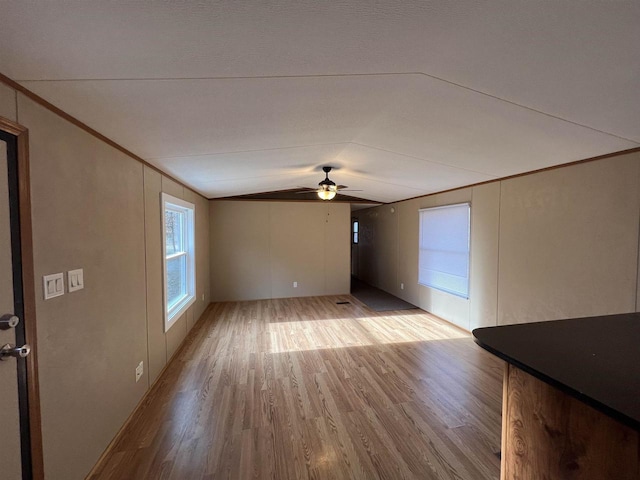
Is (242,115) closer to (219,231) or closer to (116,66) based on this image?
(116,66)

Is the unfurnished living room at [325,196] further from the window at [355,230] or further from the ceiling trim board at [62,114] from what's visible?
the window at [355,230]

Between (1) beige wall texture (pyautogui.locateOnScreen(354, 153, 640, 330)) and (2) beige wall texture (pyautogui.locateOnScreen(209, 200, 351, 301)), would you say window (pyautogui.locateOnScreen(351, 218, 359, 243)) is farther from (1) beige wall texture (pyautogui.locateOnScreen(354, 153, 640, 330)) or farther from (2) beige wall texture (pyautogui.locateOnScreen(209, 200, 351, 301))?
(1) beige wall texture (pyautogui.locateOnScreen(354, 153, 640, 330))

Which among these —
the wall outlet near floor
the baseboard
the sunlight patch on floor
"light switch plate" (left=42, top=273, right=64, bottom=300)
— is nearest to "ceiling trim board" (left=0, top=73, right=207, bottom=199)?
"light switch plate" (left=42, top=273, right=64, bottom=300)

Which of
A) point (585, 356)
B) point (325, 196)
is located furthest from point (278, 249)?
point (585, 356)

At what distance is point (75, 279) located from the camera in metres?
1.49

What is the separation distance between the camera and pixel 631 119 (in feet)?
5.50

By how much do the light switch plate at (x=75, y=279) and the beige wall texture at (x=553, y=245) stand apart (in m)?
3.80

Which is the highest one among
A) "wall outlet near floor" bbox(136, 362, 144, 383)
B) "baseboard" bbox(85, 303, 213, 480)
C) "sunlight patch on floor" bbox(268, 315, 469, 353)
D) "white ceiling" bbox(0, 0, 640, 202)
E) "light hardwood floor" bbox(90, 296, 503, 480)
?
"white ceiling" bbox(0, 0, 640, 202)

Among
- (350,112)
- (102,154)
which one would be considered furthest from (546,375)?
(102,154)

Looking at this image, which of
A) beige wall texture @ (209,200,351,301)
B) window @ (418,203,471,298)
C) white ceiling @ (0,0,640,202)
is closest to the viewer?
white ceiling @ (0,0,640,202)

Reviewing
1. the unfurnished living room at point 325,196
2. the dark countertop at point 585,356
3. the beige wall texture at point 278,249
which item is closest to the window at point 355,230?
the beige wall texture at point 278,249

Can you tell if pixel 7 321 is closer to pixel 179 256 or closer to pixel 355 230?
pixel 179 256

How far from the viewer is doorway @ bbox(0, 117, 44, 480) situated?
1.08m

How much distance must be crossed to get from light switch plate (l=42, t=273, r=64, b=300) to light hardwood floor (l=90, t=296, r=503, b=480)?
1.16 m
